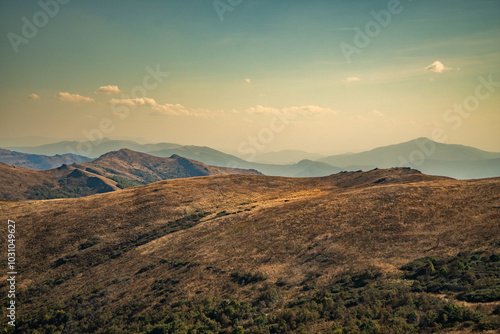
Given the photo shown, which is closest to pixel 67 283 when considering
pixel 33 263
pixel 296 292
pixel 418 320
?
pixel 33 263

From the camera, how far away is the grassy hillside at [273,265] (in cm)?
2758

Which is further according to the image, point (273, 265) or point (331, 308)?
point (273, 265)

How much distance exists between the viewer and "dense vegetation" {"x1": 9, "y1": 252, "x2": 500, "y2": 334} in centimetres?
2366

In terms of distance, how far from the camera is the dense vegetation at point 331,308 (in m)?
23.7

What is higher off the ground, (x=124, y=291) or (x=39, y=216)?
(x=39, y=216)

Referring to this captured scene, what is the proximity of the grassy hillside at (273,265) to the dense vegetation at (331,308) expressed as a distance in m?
0.15

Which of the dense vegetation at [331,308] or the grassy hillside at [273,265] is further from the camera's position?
the grassy hillside at [273,265]

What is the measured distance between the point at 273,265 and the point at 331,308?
14.8 meters

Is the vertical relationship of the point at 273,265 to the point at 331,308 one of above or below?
below

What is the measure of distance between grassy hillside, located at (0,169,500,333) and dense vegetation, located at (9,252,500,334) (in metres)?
0.15

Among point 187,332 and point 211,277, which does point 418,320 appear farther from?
point 211,277

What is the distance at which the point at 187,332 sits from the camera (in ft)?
97.7

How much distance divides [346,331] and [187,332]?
16530mm

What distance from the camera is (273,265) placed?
1694 inches
